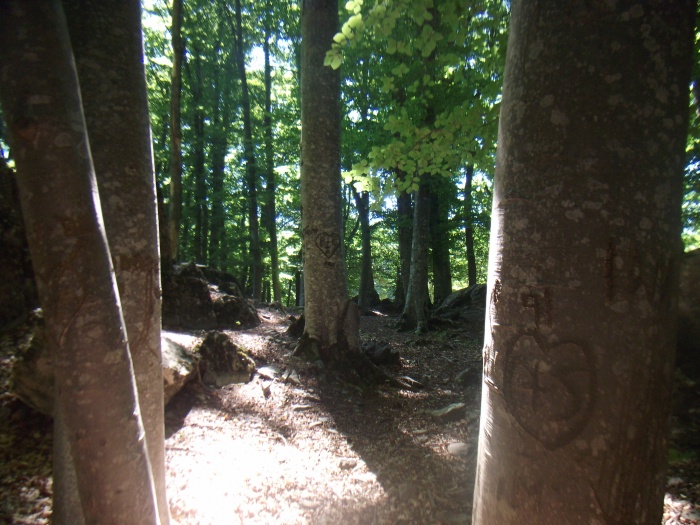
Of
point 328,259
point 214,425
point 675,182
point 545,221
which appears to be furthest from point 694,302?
point 214,425

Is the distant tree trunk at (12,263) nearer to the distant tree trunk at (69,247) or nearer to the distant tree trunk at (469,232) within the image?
the distant tree trunk at (69,247)

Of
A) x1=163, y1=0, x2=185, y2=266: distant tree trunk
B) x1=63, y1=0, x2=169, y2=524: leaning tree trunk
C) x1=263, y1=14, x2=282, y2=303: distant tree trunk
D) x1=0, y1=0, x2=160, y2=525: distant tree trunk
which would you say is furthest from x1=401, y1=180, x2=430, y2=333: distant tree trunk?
x1=0, y1=0, x2=160, y2=525: distant tree trunk

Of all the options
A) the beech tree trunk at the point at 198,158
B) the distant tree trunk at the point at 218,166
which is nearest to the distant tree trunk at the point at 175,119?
the distant tree trunk at the point at 218,166

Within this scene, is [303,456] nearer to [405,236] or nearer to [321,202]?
[321,202]

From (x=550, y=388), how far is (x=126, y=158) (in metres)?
2.04

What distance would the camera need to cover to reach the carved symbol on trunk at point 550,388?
111 centimetres

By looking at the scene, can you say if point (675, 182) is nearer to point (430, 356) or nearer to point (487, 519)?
point (487, 519)

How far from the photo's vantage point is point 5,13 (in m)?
1.25

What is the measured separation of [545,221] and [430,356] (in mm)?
6792

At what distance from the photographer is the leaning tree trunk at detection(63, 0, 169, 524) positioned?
5.63 ft

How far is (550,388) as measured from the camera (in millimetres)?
1152

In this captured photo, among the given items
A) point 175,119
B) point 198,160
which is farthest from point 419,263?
point 198,160

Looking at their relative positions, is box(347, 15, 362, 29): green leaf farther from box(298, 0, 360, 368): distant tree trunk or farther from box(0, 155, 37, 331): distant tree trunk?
box(0, 155, 37, 331): distant tree trunk

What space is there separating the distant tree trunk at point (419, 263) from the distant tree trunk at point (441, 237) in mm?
3411
